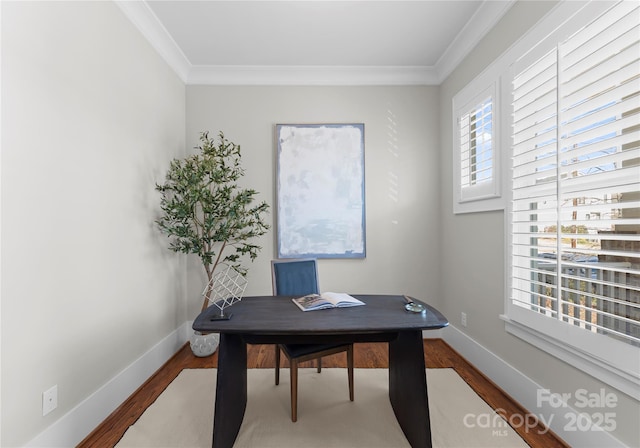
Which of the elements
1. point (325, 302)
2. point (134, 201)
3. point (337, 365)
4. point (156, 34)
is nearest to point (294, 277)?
point (325, 302)

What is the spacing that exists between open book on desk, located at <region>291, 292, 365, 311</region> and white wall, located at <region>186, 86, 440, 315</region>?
1.36m

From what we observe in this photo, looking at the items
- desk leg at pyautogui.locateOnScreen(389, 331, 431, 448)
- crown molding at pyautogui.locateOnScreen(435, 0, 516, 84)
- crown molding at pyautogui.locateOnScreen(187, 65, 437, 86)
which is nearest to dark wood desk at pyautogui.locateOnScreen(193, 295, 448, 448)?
desk leg at pyautogui.locateOnScreen(389, 331, 431, 448)

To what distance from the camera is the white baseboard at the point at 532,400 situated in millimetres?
1556

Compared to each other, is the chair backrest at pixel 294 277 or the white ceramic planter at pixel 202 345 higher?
the chair backrest at pixel 294 277

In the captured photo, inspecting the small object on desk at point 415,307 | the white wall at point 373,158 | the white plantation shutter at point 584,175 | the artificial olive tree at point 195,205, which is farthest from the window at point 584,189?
the artificial olive tree at point 195,205

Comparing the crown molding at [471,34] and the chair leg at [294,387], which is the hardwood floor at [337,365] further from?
the crown molding at [471,34]

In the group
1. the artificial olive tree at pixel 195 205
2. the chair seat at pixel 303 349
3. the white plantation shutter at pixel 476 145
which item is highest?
the white plantation shutter at pixel 476 145

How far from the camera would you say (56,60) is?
1.64m

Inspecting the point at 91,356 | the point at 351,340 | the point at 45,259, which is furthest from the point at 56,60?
the point at 351,340

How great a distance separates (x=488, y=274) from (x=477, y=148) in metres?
1.08

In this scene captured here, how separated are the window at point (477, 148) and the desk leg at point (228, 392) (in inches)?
82.4

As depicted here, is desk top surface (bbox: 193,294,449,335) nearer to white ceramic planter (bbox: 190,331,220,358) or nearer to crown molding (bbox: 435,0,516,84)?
white ceramic planter (bbox: 190,331,220,358)

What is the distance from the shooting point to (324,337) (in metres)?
1.90

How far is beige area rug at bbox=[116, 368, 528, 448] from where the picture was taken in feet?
5.71
